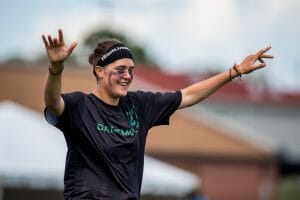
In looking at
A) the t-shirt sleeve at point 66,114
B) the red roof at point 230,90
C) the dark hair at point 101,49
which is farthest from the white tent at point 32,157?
the red roof at point 230,90

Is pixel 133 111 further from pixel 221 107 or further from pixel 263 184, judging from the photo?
pixel 221 107

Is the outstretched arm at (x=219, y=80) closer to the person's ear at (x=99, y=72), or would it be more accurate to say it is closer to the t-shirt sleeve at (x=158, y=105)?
the t-shirt sleeve at (x=158, y=105)

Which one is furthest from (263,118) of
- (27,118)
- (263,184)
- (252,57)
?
(252,57)

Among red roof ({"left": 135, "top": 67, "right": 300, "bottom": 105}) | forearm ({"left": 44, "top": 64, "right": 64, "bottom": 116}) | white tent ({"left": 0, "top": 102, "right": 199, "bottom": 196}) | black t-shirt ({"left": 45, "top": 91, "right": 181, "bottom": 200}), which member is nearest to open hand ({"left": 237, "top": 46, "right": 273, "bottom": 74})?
black t-shirt ({"left": 45, "top": 91, "right": 181, "bottom": 200})

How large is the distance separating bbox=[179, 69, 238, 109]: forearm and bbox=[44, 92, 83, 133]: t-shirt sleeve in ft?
3.09

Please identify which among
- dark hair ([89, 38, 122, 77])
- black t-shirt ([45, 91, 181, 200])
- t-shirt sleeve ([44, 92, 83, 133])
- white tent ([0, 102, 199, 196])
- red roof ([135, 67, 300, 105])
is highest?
dark hair ([89, 38, 122, 77])

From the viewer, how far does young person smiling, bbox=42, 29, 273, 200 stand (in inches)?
221

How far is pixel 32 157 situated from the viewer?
599 inches

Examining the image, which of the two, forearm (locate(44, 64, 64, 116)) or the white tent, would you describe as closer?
forearm (locate(44, 64, 64, 116))

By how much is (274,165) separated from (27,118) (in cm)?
2993

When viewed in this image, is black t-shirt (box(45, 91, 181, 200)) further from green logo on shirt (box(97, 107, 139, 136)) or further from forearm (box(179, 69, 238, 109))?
forearm (box(179, 69, 238, 109))

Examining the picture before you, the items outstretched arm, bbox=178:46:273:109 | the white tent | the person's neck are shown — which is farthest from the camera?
the white tent

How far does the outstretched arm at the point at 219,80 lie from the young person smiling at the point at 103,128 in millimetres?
474

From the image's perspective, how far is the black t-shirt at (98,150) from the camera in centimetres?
564
